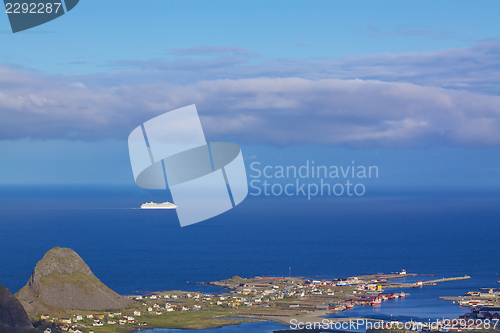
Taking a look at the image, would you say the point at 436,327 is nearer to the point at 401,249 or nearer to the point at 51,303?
the point at 51,303

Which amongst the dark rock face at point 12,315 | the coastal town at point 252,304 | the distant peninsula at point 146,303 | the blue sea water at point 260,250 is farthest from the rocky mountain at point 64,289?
the blue sea water at point 260,250

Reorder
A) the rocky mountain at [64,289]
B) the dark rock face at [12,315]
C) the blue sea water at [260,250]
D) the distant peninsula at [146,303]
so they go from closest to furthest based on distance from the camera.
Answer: the dark rock face at [12,315], the distant peninsula at [146,303], the rocky mountain at [64,289], the blue sea water at [260,250]

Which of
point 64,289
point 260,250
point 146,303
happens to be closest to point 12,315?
point 64,289

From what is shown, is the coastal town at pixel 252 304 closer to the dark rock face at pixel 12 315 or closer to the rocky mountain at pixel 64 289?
the rocky mountain at pixel 64 289

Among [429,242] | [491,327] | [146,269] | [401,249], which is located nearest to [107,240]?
[146,269]

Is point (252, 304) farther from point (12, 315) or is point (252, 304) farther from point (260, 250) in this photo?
point (260, 250)

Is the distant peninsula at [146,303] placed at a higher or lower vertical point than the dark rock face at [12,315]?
lower

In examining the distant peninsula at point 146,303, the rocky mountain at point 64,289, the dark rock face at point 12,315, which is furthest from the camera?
the rocky mountain at point 64,289
